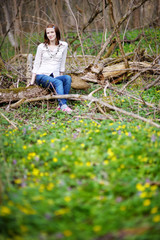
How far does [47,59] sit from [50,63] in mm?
120

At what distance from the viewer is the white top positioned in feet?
15.5

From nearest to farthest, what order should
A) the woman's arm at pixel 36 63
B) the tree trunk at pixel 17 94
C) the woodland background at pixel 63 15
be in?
the tree trunk at pixel 17 94 → the woman's arm at pixel 36 63 → the woodland background at pixel 63 15

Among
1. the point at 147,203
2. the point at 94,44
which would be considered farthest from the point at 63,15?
the point at 147,203

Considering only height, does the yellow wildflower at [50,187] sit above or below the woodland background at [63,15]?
below

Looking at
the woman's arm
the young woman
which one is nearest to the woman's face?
the young woman

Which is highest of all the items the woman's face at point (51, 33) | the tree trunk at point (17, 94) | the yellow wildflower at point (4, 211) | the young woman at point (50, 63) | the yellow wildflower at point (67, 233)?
the woman's face at point (51, 33)

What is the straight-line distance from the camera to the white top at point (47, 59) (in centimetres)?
472

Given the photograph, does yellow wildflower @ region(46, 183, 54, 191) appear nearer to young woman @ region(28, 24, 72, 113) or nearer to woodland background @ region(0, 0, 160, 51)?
young woman @ region(28, 24, 72, 113)

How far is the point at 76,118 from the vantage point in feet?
12.9

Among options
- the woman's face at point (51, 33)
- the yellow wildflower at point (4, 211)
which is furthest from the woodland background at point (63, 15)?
the yellow wildflower at point (4, 211)

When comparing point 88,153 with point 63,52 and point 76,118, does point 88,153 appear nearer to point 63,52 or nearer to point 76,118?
point 76,118

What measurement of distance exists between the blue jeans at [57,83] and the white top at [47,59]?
16cm

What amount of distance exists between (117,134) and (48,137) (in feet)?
3.42

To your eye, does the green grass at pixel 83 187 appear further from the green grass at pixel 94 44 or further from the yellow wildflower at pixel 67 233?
the green grass at pixel 94 44
